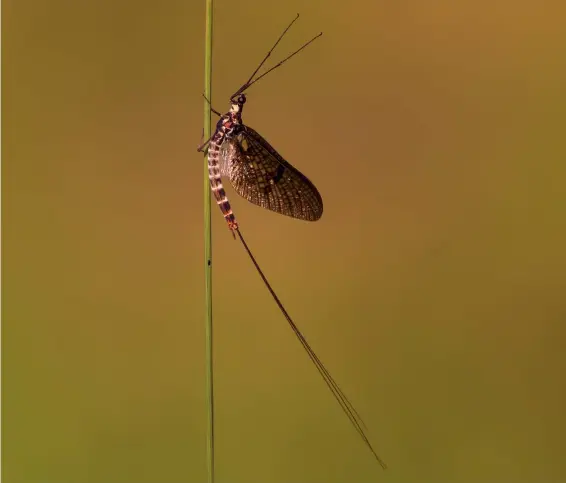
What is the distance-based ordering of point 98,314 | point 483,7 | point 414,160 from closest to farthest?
point 98,314
point 414,160
point 483,7

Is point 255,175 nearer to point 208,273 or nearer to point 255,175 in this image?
point 255,175

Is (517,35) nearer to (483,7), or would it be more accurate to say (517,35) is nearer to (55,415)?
(483,7)

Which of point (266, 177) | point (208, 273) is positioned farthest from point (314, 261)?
point (208, 273)

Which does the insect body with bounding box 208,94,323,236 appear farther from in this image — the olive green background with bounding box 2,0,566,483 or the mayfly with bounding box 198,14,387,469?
the olive green background with bounding box 2,0,566,483

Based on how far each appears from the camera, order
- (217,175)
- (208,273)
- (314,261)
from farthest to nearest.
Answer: (314,261)
(217,175)
(208,273)

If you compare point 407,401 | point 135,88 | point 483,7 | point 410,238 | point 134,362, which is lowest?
point 407,401

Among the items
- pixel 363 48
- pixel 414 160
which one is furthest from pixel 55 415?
Answer: pixel 363 48

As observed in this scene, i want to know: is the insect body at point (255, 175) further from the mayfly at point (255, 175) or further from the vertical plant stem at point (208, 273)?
the vertical plant stem at point (208, 273)
